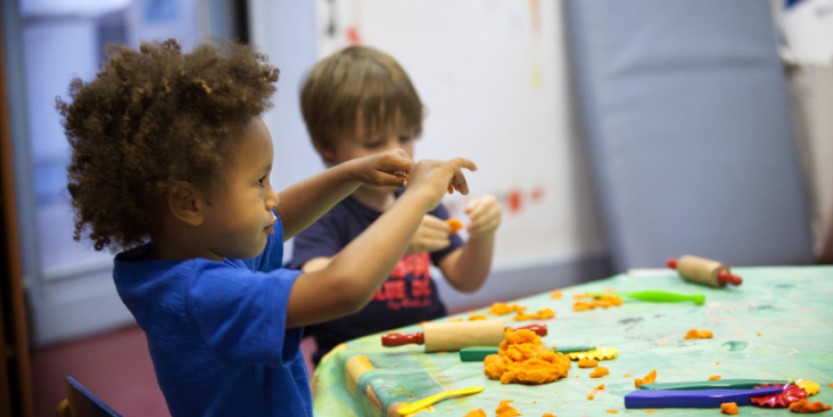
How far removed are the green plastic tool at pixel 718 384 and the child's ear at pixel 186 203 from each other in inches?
17.1

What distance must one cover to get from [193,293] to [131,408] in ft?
4.74

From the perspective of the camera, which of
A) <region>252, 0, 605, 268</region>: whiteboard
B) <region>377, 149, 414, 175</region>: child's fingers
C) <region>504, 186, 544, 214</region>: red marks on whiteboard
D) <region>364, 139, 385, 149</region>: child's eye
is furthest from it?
<region>504, 186, 544, 214</region>: red marks on whiteboard

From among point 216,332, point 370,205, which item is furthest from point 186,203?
point 370,205

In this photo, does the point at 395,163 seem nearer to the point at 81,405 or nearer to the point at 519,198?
the point at 81,405

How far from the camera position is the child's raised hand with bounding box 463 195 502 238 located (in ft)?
4.34

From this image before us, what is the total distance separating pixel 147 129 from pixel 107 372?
1792 mm

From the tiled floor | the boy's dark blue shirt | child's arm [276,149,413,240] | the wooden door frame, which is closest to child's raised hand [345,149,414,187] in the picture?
child's arm [276,149,413,240]

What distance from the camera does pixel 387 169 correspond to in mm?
920

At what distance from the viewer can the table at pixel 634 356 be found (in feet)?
2.58

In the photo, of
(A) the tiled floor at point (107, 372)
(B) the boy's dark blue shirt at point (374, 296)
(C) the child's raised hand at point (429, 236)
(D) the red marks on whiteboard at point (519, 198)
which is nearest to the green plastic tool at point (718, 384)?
(C) the child's raised hand at point (429, 236)

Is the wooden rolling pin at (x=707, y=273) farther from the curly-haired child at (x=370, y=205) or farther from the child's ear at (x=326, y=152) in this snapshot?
the child's ear at (x=326, y=152)

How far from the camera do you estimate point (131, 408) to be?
203cm

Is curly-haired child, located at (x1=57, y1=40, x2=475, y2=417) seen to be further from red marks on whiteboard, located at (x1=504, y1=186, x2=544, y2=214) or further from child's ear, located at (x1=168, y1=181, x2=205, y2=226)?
red marks on whiteboard, located at (x1=504, y1=186, x2=544, y2=214)

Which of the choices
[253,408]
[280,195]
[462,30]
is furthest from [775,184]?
[253,408]
